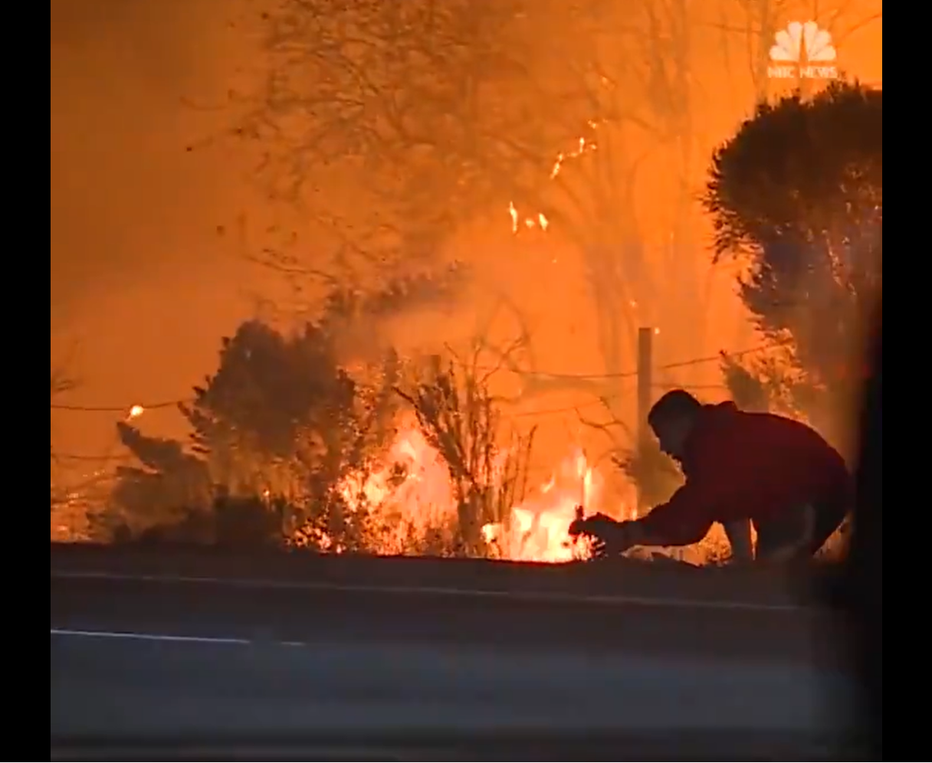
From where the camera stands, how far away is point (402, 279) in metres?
1.31

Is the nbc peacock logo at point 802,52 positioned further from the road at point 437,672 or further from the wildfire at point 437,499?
the road at point 437,672

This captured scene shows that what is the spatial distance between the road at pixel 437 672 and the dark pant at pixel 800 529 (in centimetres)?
9

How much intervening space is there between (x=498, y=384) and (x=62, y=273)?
1.60ft

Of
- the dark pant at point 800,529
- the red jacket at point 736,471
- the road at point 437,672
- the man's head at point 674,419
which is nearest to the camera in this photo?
the road at point 437,672

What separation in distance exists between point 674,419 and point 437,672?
0.46 m

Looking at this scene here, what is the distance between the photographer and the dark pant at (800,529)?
1057mm

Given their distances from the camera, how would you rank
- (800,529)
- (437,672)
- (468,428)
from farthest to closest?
(468,428) < (800,529) < (437,672)

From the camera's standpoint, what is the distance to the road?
92cm

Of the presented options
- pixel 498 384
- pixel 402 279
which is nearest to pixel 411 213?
pixel 402 279

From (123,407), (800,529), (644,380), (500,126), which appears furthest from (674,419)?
(123,407)

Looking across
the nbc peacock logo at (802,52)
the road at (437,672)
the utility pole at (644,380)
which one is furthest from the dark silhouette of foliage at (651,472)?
the nbc peacock logo at (802,52)

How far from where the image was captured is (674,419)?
4.23 feet

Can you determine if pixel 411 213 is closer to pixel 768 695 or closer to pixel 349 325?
pixel 349 325

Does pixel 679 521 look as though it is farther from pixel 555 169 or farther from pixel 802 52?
pixel 802 52
